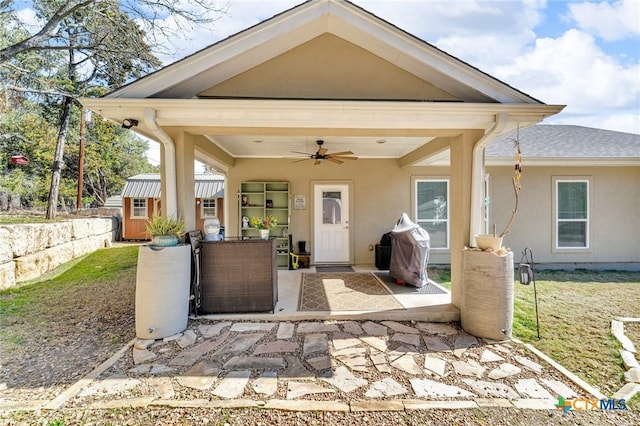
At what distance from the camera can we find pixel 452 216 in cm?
439

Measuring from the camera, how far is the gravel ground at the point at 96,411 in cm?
222

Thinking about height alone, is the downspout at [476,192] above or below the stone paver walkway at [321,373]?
above

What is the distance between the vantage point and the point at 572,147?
7.66m

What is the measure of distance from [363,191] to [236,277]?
4612 mm

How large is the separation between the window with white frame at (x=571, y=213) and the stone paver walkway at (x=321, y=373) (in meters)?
5.71

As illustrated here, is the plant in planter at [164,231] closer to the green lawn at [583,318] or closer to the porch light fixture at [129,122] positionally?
the porch light fixture at [129,122]

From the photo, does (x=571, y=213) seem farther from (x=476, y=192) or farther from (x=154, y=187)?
(x=154, y=187)

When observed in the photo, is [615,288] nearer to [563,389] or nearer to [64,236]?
[563,389]

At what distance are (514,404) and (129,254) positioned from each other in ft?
33.4

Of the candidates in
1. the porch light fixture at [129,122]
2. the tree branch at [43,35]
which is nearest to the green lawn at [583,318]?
the porch light fixture at [129,122]

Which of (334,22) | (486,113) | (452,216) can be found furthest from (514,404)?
(334,22)

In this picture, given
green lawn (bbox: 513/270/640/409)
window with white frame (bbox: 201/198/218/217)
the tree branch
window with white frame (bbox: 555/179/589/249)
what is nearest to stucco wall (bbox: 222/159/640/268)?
window with white frame (bbox: 555/179/589/249)

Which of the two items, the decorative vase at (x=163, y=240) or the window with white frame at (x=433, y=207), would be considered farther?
the window with white frame at (x=433, y=207)

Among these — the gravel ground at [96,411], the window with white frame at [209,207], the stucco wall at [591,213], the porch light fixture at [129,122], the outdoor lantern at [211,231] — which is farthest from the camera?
the window with white frame at [209,207]
